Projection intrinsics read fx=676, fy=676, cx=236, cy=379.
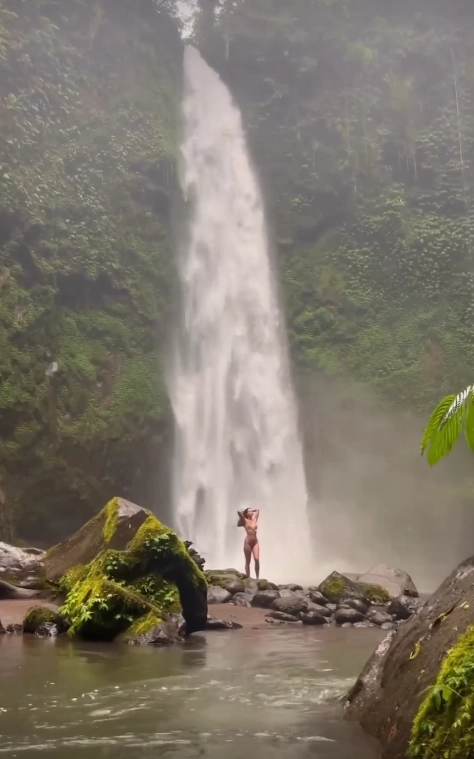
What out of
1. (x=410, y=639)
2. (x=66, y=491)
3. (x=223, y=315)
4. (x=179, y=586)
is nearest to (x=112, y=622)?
(x=179, y=586)

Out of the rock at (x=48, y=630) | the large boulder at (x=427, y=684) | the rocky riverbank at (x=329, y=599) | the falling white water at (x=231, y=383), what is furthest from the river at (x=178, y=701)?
the falling white water at (x=231, y=383)

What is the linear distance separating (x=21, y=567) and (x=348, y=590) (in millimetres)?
5048

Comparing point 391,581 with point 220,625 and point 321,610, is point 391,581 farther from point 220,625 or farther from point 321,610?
point 220,625

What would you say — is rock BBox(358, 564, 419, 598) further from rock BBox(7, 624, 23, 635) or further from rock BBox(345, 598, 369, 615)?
rock BBox(7, 624, 23, 635)

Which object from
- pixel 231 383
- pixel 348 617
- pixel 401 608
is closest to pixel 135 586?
pixel 348 617

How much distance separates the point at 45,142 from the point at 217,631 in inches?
750

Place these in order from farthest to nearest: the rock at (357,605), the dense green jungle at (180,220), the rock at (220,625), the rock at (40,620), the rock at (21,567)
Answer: the dense green jungle at (180,220) → the rock at (357,605) → the rock at (21,567) → the rock at (220,625) → the rock at (40,620)

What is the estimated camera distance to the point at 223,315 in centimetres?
2286

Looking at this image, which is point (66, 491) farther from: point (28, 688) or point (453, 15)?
point (453, 15)

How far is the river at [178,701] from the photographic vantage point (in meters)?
3.28

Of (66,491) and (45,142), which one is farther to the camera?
(45,142)

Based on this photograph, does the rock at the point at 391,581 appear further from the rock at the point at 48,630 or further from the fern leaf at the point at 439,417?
the fern leaf at the point at 439,417

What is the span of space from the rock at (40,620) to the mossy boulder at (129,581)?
10 centimetres

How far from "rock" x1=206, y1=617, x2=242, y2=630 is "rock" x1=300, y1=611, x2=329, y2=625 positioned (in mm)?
1147
